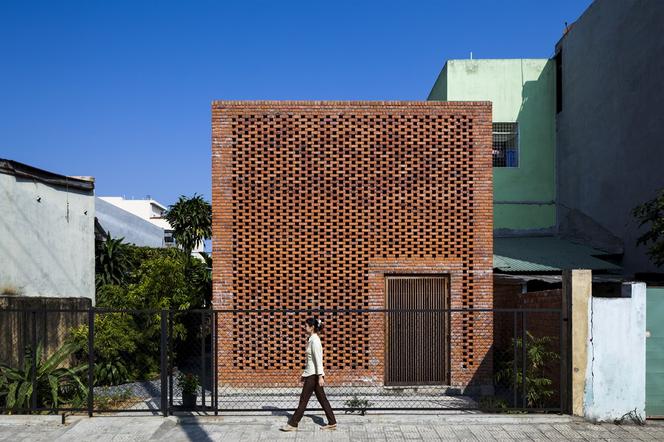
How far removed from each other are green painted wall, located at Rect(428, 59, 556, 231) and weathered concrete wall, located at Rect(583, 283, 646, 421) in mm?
12284

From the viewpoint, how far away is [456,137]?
1228 centimetres

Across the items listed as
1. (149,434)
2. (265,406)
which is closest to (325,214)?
(265,406)

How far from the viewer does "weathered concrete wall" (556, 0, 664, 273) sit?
16.2 meters

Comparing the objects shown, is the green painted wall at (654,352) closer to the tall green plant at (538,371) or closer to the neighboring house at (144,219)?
the tall green plant at (538,371)

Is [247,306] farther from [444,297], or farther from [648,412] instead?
[648,412]

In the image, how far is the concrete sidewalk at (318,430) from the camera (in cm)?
849

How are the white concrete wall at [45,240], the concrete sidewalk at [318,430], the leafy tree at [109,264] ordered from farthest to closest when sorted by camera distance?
the leafy tree at [109,264] < the white concrete wall at [45,240] < the concrete sidewalk at [318,430]

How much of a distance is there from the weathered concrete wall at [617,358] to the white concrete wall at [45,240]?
1293 cm

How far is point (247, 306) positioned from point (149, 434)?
381cm

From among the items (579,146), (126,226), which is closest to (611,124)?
(579,146)

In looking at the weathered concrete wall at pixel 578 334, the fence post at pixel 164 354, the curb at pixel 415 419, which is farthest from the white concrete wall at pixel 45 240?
the weathered concrete wall at pixel 578 334

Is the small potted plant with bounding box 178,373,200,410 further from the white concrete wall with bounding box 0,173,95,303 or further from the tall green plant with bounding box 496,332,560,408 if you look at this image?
the white concrete wall with bounding box 0,173,95,303

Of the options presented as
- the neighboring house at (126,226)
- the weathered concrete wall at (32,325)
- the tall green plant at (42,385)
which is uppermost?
the neighboring house at (126,226)

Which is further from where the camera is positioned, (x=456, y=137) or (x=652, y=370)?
(x=456, y=137)
